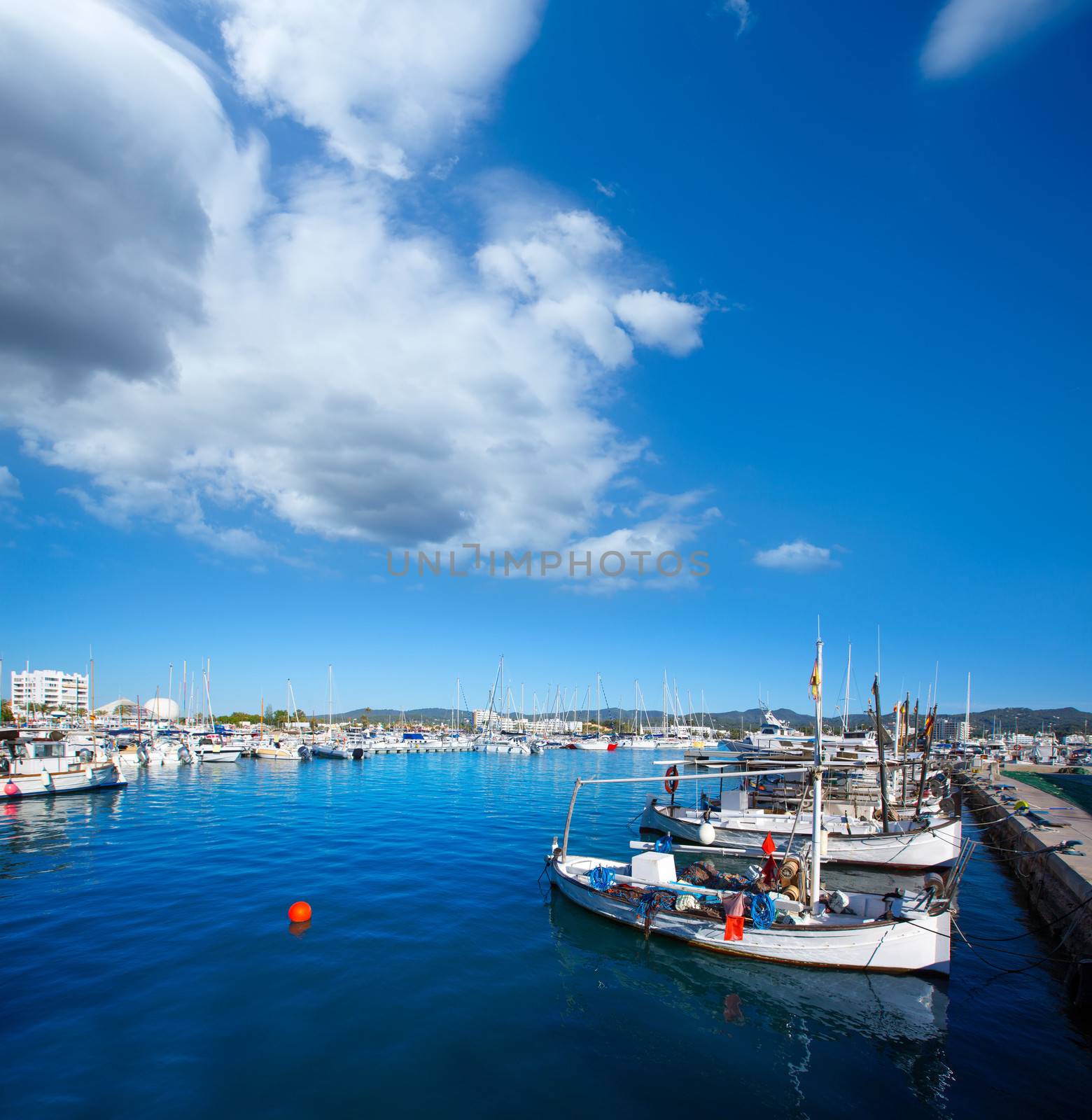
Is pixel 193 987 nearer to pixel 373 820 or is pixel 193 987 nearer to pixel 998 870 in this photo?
pixel 373 820

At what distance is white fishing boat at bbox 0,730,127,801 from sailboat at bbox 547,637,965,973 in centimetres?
5237

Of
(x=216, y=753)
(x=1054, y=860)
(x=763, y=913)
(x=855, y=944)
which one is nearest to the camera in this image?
(x=855, y=944)

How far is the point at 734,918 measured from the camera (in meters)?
19.4

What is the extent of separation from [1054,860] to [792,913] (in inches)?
599

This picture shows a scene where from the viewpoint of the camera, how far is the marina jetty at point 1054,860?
20.2 m

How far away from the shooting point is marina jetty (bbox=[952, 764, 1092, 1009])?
2022cm

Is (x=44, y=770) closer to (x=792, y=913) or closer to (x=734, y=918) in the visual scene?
(x=734, y=918)

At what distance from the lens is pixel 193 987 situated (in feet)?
56.9

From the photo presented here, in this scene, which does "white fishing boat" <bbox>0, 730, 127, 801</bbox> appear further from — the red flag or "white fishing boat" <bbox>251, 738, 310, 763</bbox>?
the red flag

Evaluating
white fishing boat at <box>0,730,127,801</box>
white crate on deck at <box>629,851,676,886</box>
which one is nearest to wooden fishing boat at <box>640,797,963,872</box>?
white crate on deck at <box>629,851,676,886</box>

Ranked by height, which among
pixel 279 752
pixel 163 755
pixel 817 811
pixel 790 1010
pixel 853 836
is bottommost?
pixel 279 752

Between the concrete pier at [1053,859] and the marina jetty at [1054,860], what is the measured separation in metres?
0.03

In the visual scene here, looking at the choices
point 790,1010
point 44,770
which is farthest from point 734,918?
point 44,770

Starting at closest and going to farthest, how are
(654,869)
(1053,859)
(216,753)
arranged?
(654,869)
(1053,859)
(216,753)
